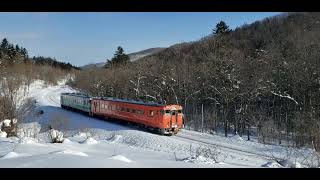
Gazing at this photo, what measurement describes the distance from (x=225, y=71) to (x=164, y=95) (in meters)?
11.6

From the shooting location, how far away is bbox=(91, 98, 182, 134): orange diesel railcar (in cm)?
3050

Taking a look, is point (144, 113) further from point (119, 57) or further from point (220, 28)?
point (119, 57)

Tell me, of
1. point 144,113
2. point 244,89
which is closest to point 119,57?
point 244,89

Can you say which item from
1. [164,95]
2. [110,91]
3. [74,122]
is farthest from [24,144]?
[110,91]

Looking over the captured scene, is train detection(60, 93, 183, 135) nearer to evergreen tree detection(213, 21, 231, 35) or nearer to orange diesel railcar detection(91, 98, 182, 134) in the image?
orange diesel railcar detection(91, 98, 182, 134)

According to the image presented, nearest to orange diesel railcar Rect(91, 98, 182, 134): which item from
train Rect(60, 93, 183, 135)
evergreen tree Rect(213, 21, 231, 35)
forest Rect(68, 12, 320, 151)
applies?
train Rect(60, 93, 183, 135)
